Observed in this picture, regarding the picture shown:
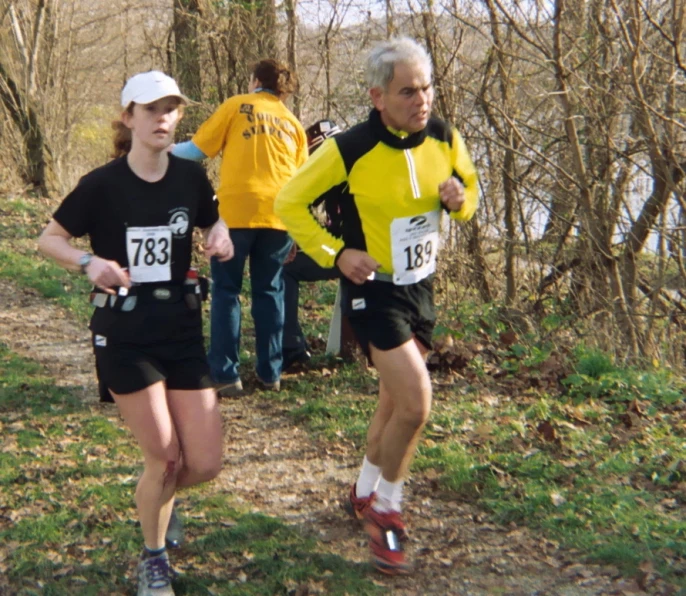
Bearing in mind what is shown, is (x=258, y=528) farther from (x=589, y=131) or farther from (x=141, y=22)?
(x=141, y=22)

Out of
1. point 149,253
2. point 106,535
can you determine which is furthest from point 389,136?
point 106,535

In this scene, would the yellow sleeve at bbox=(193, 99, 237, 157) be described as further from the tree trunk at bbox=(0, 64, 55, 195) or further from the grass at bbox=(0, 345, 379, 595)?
the tree trunk at bbox=(0, 64, 55, 195)

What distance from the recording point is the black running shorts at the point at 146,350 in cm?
366

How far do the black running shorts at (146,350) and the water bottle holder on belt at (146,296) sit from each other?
33mm

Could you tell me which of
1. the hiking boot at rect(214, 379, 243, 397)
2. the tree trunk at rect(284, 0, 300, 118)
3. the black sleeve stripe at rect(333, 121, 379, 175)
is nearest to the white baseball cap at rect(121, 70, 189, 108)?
the black sleeve stripe at rect(333, 121, 379, 175)

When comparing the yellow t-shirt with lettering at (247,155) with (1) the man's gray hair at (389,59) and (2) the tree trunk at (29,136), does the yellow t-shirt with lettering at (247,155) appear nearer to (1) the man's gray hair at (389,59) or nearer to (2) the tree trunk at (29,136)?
(1) the man's gray hair at (389,59)

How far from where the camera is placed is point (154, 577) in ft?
12.4

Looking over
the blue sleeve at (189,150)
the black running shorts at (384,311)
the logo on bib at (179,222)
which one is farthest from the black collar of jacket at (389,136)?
the blue sleeve at (189,150)

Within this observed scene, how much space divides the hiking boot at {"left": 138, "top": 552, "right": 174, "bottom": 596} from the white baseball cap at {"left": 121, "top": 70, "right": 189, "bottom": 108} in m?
1.86

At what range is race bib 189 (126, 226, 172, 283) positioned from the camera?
12.1 ft

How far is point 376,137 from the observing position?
3.99m

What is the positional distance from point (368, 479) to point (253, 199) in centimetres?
259

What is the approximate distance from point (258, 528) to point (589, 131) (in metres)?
5.61

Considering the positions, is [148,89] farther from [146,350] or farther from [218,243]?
[146,350]
